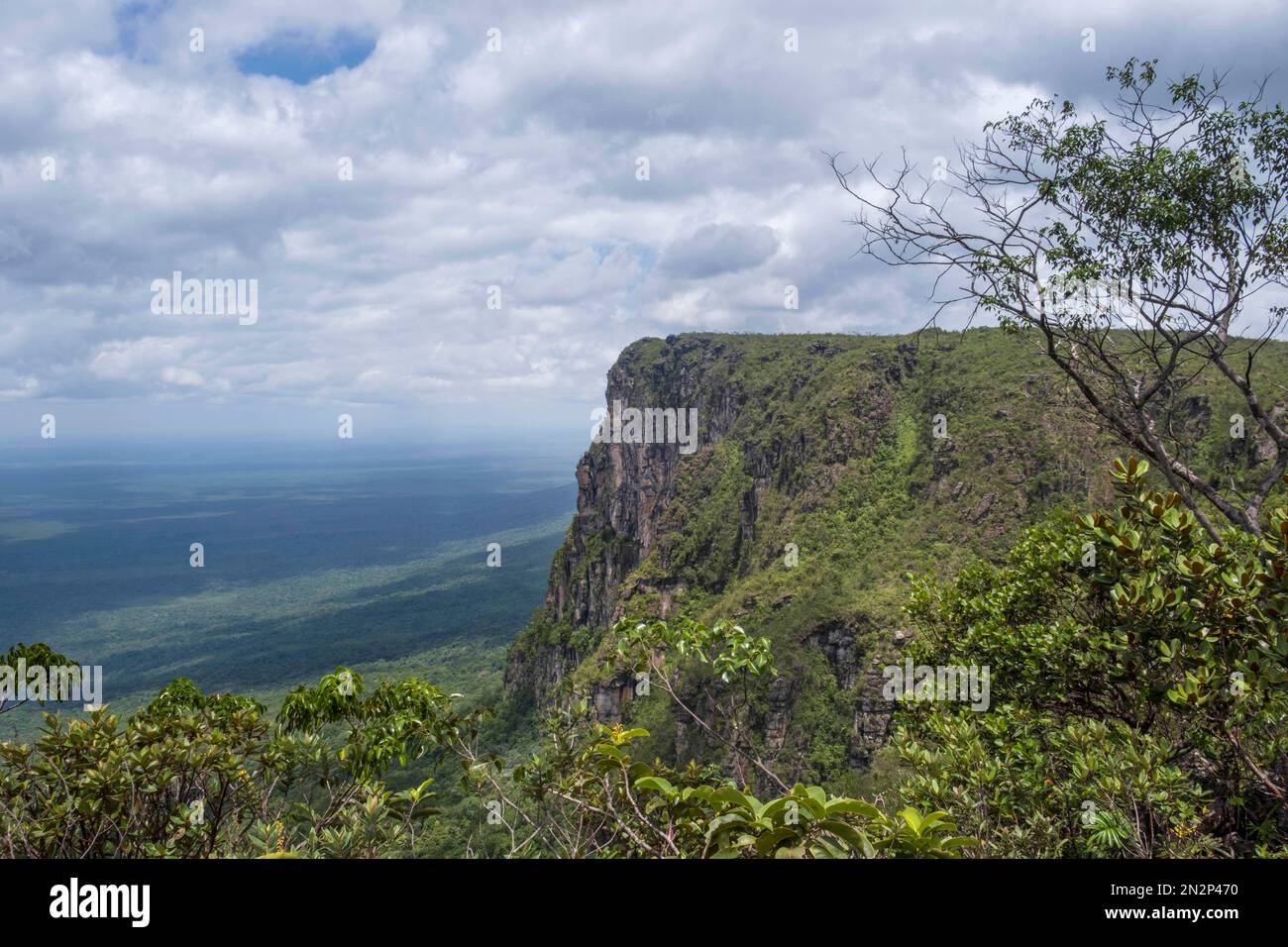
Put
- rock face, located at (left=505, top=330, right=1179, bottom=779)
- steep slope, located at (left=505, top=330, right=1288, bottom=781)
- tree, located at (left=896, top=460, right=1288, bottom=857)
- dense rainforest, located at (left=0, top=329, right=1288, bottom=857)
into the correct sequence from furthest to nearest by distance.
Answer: rock face, located at (left=505, top=330, right=1179, bottom=779) → steep slope, located at (left=505, top=330, right=1288, bottom=781) → tree, located at (left=896, top=460, right=1288, bottom=857) → dense rainforest, located at (left=0, top=329, right=1288, bottom=857)

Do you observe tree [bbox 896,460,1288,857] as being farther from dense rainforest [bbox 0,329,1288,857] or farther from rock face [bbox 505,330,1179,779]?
rock face [bbox 505,330,1179,779]

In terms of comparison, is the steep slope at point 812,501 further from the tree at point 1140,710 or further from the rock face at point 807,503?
the tree at point 1140,710

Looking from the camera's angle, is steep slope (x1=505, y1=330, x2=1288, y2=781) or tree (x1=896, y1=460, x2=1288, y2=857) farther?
steep slope (x1=505, y1=330, x2=1288, y2=781)

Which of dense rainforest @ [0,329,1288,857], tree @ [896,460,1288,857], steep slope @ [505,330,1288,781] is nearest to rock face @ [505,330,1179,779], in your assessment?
steep slope @ [505,330,1288,781]

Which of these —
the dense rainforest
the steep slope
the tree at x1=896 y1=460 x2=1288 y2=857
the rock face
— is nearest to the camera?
the dense rainforest

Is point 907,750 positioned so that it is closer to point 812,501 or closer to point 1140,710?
point 1140,710

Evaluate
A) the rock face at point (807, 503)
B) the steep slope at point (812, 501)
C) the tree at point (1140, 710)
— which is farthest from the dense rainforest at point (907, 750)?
the rock face at point (807, 503)
